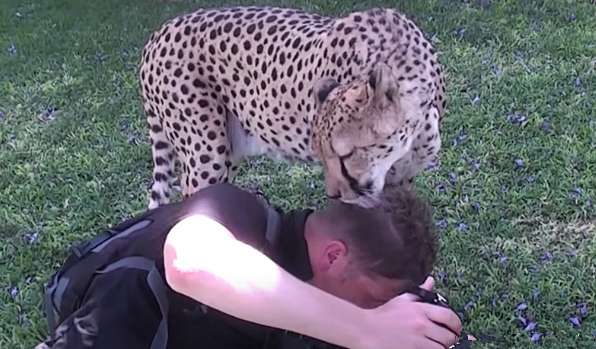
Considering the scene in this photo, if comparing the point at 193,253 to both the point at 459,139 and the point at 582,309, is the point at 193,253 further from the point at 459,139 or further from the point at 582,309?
the point at 459,139

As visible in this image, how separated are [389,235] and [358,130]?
3.22 ft

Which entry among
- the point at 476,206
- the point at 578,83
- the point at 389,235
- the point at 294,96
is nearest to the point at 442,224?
the point at 476,206

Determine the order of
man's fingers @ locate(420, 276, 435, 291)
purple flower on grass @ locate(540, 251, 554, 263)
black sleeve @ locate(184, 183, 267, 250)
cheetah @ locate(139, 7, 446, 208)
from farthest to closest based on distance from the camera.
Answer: purple flower on grass @ locate(540, 251, 554, 263)
cheetah @ locate(139, 7, 446, 208)
man's fingers @ locate(420, 276, 435, 291)
black sleeve @ locate(184, 183, 267, 250)

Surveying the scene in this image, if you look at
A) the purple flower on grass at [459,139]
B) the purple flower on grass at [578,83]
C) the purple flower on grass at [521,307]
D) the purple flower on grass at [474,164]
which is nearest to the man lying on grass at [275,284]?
the purple flower on grass at [521,307]

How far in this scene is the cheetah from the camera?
9.93ft

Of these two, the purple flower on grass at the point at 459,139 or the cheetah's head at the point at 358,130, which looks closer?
the cheetah's head at the point at 358,130

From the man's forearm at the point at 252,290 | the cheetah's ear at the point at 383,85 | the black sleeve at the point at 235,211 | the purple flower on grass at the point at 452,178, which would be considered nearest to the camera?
the man's forearm at the point at 252,290

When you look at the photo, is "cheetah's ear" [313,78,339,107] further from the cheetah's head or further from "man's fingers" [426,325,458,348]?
"man's fingers" [426,325,458,348]

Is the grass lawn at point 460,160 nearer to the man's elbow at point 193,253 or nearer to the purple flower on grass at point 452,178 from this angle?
the purple flower on grass at point 452,178

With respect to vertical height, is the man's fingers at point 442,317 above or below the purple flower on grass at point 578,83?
above

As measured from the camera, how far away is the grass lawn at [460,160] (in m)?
3.51

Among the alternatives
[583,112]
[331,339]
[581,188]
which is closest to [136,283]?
[331,339]

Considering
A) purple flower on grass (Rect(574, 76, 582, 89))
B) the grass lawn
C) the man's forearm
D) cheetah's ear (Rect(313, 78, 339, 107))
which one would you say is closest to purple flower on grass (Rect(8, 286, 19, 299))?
the grass lawn

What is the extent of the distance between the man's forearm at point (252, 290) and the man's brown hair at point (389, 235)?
178mm
